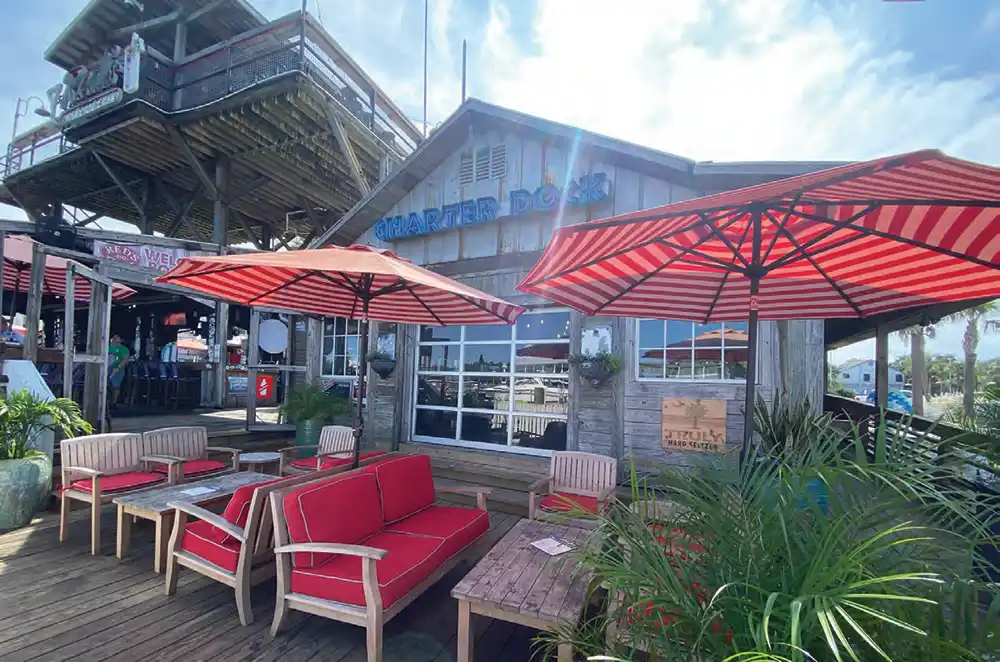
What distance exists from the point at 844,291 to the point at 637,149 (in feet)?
8.85

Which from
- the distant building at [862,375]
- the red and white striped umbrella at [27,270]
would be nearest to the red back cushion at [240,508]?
the red and white striped umbrella at [27,270]

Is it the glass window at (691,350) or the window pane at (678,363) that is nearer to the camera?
the glass window at (691,350)

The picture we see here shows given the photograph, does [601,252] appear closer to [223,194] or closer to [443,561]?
[443,561]

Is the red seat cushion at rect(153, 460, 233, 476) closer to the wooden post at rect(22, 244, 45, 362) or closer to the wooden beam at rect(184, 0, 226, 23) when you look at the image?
the wooden post at rect(22, 244, 45, 362)

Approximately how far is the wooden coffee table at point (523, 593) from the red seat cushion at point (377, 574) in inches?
15.1

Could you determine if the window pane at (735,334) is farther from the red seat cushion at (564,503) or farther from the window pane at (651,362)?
the red seat cushion at (564,503)

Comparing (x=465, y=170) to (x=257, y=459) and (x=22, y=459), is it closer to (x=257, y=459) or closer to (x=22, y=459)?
(x=257, y=459)

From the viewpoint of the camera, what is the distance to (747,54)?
194 inches

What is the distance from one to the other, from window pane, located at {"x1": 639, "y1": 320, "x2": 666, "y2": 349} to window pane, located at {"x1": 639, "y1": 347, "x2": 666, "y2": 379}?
59 millimetres

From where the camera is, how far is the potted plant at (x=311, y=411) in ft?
23.2

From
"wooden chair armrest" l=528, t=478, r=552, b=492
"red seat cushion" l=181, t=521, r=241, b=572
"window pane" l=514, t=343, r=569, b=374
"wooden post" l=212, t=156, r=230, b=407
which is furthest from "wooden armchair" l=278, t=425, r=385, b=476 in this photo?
"wooden post" l=212, t=156, r=230, b=407

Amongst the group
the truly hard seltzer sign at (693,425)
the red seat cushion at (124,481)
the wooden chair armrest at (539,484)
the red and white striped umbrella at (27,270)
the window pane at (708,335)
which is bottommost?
the red seat cushion at (124,481)

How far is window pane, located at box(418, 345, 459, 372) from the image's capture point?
266 inches

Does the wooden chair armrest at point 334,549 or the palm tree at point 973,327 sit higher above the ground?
the palm tree at point 973,327
